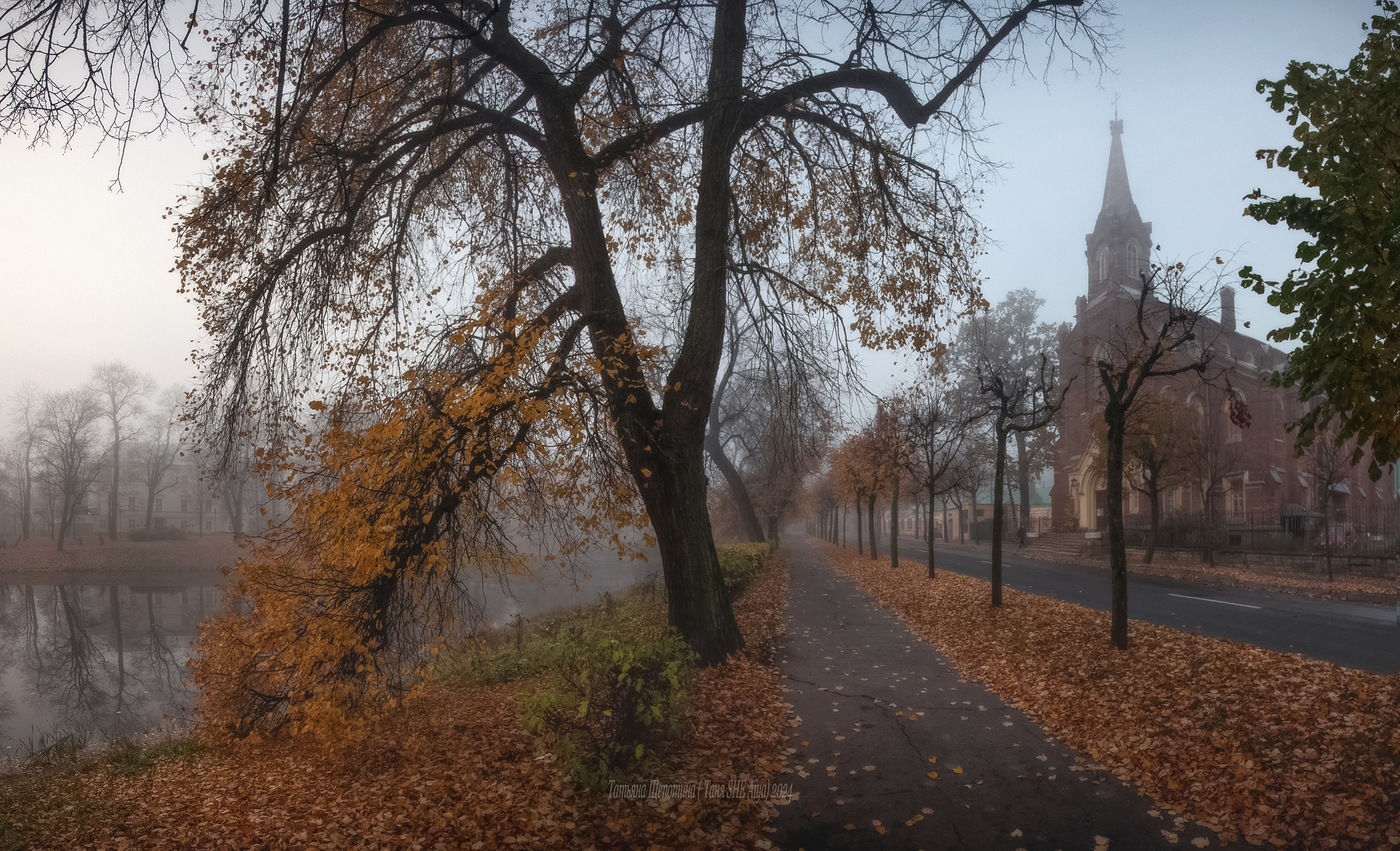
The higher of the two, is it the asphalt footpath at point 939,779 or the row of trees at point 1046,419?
the row of trees at point 1046,419

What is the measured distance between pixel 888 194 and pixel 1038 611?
7.67 metres

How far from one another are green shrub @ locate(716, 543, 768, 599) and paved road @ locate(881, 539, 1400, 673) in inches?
274

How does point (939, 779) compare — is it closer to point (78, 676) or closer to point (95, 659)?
point (78, 676)

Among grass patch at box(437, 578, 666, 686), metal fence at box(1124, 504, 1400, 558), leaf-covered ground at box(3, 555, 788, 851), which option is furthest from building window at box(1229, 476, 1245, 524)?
leaf-covered ground at box(3, 555, 788, 851)

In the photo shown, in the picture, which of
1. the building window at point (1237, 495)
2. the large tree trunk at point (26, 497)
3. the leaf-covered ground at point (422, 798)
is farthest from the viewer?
the large tree trunk at point (26, 497)

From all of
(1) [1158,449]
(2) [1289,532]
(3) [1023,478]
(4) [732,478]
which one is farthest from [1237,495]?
(4) [732,478]

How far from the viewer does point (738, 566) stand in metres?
16.7

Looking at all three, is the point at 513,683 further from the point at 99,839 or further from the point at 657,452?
the point at 99,839

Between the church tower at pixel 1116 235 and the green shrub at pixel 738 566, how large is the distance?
31.7m

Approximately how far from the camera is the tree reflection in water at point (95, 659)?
570 inches

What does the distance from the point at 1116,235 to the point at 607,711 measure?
158 feet

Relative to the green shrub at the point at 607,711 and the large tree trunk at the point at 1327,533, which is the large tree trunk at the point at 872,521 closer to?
the large tree trunk at the point at 1327,533

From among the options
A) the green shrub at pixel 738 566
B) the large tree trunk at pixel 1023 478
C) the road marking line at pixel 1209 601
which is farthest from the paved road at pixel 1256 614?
the large tree trunk at pixel 1023 478

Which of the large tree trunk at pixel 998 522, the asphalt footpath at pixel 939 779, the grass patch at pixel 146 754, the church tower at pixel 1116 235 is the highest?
the church tower at pixel 1116 235
